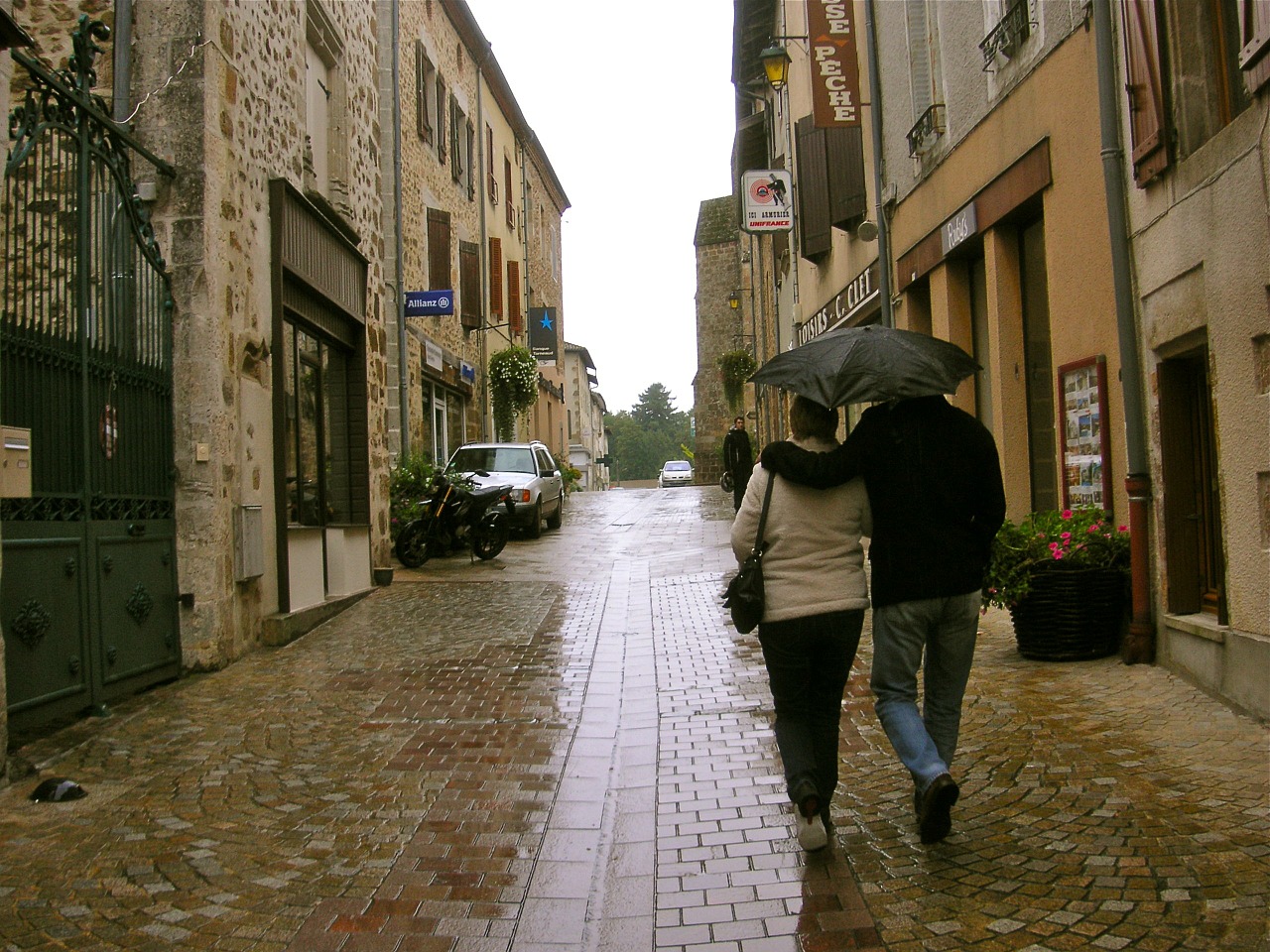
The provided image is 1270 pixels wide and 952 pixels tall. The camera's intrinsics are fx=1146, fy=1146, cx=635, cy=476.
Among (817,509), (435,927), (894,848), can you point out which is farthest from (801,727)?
(435,927)

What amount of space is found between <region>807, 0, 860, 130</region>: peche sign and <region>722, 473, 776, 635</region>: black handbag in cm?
1023

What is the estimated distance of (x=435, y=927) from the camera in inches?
138

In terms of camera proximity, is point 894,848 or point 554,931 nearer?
point 554,931

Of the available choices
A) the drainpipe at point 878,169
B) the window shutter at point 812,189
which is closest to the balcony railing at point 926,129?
the drainpipe at point 878,169

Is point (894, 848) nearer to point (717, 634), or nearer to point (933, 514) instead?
point (933, 514)

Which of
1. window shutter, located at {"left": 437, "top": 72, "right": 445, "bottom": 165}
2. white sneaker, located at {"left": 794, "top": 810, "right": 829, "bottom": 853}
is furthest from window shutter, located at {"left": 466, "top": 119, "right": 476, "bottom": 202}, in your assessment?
white sneaker, located at {"left": 794, "top": 810, "right": 829, "bottom": 853}

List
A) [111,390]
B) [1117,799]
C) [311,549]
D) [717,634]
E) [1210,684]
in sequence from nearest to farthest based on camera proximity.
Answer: [1117,799]
[1210,684]
[111,390]
[717,634]
[311,549]

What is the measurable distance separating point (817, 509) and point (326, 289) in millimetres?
7679

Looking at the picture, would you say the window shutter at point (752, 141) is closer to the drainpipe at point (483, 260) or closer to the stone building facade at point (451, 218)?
the stone building facade at point (451, 218)

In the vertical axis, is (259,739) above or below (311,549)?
below

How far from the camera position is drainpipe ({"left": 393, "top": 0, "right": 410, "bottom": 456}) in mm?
17062

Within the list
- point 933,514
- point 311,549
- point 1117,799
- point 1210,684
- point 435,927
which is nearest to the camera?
point 435,927

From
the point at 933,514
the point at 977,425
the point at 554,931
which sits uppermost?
the point at 977,425

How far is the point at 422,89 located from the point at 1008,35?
45.2ft
